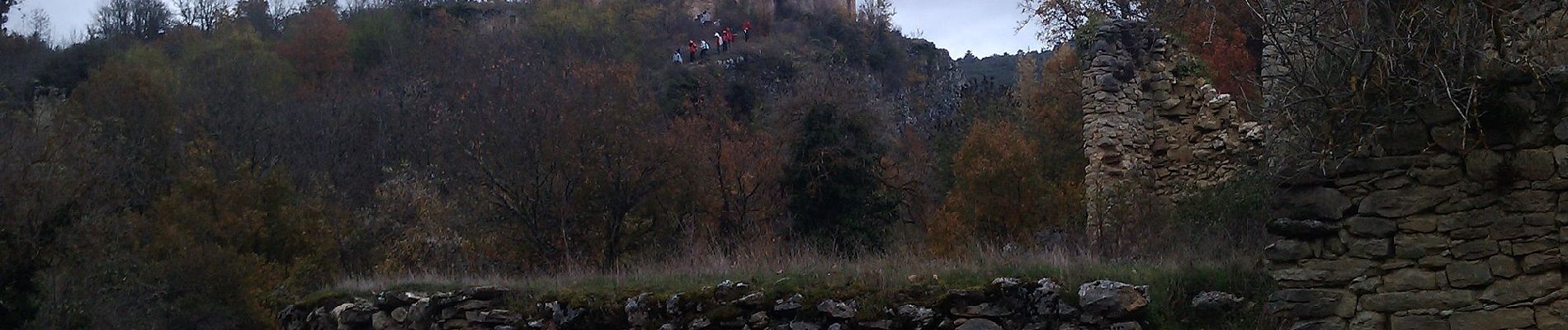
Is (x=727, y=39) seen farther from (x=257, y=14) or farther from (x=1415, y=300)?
(x=1415, y=300)

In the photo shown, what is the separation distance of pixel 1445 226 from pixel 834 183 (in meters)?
14.8

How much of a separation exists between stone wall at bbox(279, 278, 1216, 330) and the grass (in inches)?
1.9

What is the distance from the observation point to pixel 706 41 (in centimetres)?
6969

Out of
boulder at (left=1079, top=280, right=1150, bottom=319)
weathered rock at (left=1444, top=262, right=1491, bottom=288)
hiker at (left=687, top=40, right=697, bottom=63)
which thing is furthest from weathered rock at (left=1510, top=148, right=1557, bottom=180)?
hiker at (left=687, top=40, right=697, bottom=63)

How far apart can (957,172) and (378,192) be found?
14449 mm

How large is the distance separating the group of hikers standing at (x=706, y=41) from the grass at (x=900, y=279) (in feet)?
159

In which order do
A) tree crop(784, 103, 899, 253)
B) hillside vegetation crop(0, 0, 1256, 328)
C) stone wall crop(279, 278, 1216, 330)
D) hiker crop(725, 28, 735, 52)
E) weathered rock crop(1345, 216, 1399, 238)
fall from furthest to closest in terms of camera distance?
hiker crop(725, 28, 735, 52)
tree crop(784, 103, 899, 253)
hillside vegetation crop(0, 0, 1256, 328)
stone wall crop(279, 278, 1216, 330)
weathered rock crop(1345, 216, 1399, 238)

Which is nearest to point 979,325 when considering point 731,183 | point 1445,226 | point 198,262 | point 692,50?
point 1445,226

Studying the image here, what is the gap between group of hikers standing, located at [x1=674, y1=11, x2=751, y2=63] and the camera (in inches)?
2510

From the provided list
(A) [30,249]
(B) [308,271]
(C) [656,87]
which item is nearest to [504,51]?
(C) [656,87]

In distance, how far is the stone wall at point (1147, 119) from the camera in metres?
15.7

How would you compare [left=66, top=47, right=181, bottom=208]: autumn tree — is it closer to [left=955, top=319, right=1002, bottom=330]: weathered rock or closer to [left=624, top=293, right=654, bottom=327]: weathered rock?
[left=624, top=293, right=654, bottom=327]: weathered rock

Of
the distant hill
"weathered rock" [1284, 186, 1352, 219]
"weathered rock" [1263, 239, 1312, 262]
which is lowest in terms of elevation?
"weathered rock" [1263, 239, 1312, 262]

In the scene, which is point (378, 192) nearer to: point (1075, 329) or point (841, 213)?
point (841, 213)
